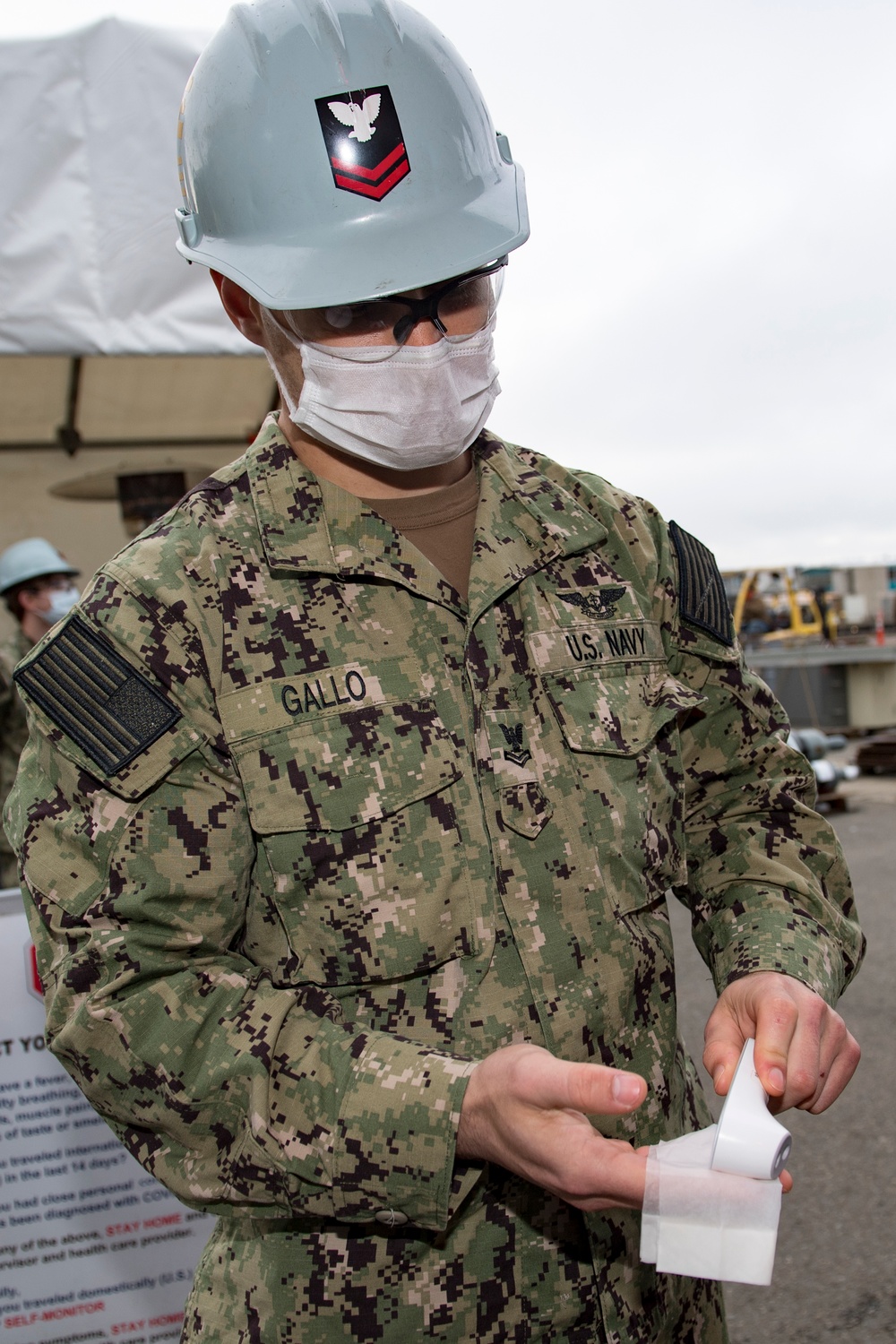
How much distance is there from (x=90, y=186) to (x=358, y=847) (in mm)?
2954

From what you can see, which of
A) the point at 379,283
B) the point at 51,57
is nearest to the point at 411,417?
the point at 379,283

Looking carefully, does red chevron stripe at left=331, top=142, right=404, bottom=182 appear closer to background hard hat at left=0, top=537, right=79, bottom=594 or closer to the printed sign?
the printed sign

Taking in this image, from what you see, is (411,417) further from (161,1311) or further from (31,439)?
(31,439)

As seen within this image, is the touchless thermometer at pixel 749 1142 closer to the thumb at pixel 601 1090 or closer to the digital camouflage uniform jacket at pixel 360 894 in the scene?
the thumb at pixel 601 1090

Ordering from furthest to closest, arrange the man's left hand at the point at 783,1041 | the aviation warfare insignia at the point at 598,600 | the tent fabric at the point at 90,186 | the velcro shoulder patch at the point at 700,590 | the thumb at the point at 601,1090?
the tent fabric at the point at 90,186, the velcro shoulder patch at the point at 700,590, the aviation warfare insignia at the point at 598,600, the man's left hand at the point at 783,1041, the thumb at the point at 601,1090

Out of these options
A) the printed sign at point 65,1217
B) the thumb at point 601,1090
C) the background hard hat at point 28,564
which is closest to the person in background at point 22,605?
the background hard hat at point 28,564

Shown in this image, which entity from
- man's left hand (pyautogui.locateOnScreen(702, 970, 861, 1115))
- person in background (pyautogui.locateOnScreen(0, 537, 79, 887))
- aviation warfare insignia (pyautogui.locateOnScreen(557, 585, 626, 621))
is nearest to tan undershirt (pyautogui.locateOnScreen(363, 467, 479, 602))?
aviation warfare insignia (pyautogui.locateOnScreen(557, 585, 626, 621))

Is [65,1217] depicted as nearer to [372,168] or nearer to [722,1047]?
[722,1047]

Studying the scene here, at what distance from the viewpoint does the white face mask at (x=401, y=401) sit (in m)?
1.41

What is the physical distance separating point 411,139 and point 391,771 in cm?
80

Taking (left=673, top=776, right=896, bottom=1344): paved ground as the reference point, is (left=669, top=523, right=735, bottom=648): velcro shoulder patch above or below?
above

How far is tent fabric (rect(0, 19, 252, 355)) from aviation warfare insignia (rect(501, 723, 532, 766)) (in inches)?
105

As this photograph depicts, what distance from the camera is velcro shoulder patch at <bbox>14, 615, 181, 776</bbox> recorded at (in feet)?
4.00

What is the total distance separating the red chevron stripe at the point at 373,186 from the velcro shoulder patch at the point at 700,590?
0.63 metres
